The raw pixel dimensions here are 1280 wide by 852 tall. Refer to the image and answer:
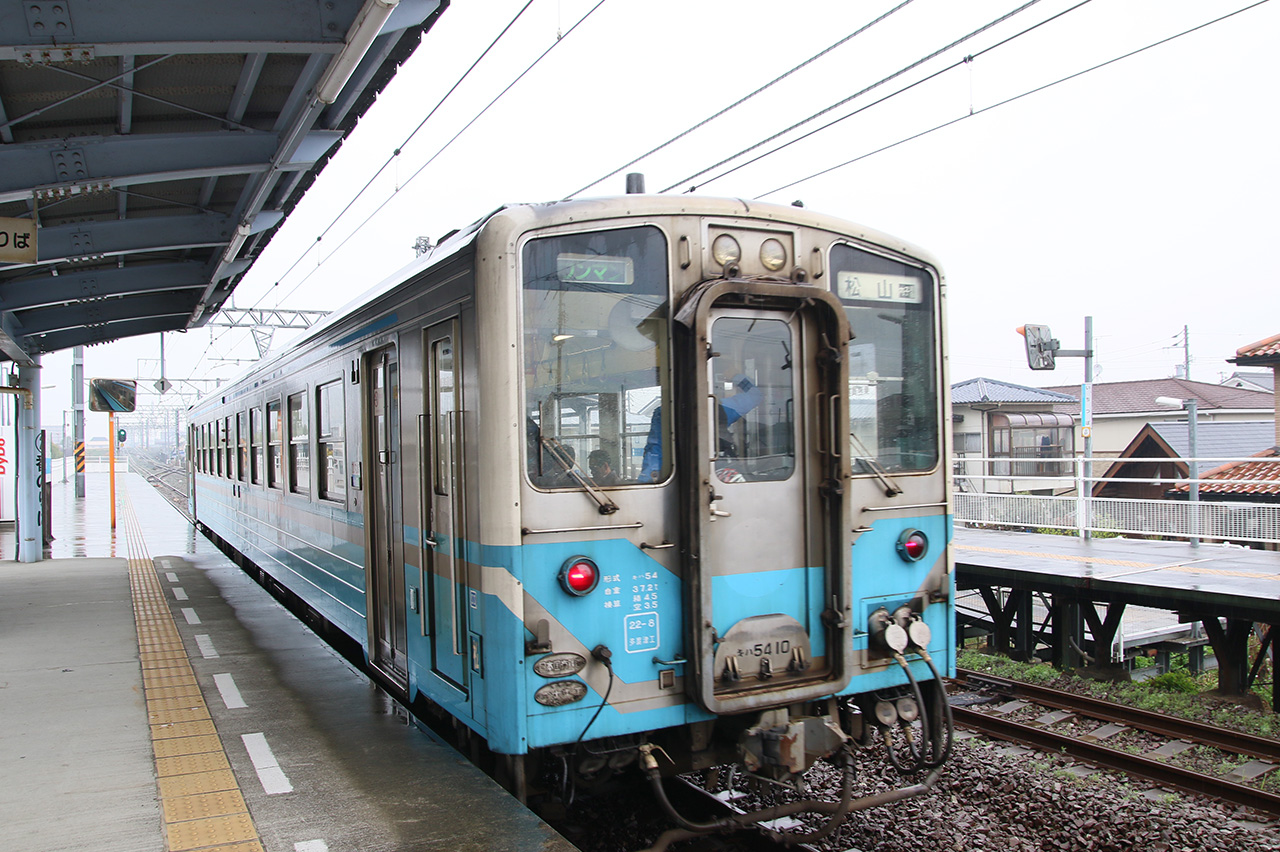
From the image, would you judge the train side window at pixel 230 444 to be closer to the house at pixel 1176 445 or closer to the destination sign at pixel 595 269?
the destination sign at pixel 595 269

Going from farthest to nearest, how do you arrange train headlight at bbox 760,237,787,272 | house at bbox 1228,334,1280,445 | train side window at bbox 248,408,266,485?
house at bbox 1228,334,1280,445 → train side window at bbox 248,408,266,485 → train headlight at bbox 760,237,787,272

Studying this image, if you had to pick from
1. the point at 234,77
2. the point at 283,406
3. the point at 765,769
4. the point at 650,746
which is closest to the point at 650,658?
the point at 650,746

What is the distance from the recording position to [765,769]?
437 centimetres

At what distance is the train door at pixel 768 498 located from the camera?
13.6 feet

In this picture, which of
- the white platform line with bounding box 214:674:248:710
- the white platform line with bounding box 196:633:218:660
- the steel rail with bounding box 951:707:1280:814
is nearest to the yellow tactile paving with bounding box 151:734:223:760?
the white platform line with bounding box 214:674:248:710

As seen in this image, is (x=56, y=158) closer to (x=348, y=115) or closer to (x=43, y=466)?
(x=348, y=115)

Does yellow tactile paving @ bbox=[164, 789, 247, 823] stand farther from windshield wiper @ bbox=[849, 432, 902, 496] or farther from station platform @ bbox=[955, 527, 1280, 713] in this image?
station platform @ bbox=[955, 527, 1280, 713]

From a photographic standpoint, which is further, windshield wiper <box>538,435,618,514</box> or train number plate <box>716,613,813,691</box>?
train number plate <box>716,613,813,691</box>

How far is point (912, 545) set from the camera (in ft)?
15.8

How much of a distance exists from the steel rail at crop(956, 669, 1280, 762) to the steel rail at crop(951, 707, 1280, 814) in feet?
2.36

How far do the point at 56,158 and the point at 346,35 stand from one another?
2.94m

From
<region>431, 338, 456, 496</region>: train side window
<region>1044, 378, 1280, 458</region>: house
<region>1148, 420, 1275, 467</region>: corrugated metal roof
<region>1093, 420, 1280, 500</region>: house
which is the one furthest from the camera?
<region>1044, 378, 1280, 458</region>: house

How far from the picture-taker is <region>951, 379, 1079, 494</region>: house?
106 feet

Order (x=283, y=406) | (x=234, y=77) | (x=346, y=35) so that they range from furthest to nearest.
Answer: (x=283, y=406), (x=234, y=77), (x=346, y=35)
